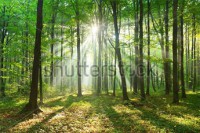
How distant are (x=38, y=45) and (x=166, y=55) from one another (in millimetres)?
15363

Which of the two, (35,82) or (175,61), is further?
(175,61)

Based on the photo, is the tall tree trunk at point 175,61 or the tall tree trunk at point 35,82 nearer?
the tall tree trunk at point 35,82

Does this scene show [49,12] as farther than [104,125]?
Yes

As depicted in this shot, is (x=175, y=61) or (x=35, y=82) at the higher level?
(x=175, y=61)

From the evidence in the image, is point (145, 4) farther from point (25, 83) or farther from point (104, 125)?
point (104, 125)

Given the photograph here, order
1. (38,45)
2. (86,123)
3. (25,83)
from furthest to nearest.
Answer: (25,83) → (38,45) → (86,123)

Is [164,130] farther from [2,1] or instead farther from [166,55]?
[2,1]

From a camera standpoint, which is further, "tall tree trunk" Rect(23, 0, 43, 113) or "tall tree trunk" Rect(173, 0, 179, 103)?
"tall tree trunk" Rect(173, 0, 179, 103)

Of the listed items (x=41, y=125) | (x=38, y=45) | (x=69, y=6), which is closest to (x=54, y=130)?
(x=41, y=125)

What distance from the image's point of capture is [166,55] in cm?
2352

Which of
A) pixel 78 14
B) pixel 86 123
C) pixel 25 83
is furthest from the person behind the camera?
pixel 78 14

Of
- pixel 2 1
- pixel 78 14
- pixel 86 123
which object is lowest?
pixel 86 123

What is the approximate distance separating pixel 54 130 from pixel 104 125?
246 centimetres

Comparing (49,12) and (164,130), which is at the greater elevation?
(49,12)
